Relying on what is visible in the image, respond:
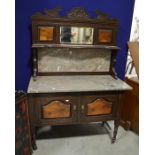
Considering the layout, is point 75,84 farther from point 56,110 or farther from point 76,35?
point 76,35

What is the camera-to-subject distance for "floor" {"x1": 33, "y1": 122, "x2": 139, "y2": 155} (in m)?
2.08

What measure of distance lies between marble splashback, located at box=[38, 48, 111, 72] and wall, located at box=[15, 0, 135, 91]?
19 cm

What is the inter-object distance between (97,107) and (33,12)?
1.24 m

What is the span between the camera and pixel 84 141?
2248 millimetres

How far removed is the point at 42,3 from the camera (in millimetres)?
2064

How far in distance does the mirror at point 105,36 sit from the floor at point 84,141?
116 centimetres

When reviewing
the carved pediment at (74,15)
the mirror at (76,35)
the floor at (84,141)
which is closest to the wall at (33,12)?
the carved pediment at (74,15)

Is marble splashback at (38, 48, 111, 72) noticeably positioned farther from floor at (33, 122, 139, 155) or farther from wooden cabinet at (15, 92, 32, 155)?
floor at (33, 122, 139, 155)

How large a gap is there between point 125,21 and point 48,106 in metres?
1.38

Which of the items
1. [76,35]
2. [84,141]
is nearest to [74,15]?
[76,35]

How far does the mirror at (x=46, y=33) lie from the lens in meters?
2.03
